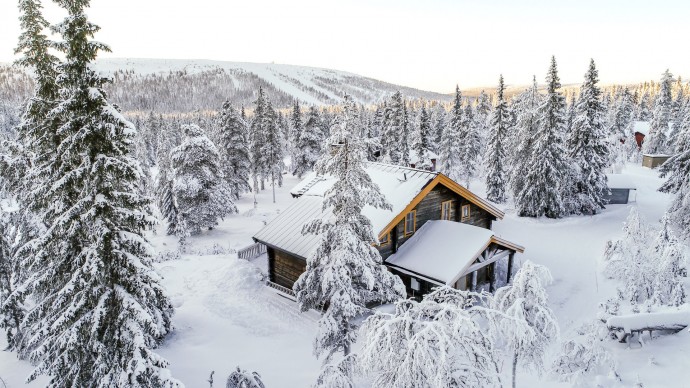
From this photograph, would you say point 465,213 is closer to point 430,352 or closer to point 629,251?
point 629,251

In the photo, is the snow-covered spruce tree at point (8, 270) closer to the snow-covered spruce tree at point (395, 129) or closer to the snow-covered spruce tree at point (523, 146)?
the snow-covered spruce tree at point (523, 146)

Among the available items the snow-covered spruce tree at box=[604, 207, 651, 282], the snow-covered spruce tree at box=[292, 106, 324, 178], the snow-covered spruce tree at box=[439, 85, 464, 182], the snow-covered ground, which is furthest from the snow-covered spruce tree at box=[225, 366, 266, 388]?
the snow-covered spruce tree at box=[292, 106, 324, 178]

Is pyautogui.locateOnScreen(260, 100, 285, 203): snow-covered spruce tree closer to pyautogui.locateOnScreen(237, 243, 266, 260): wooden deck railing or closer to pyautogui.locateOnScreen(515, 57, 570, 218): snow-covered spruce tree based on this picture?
→ pyautogui.locateOnScreen(237, 243, 266, 260): wooden deck railing

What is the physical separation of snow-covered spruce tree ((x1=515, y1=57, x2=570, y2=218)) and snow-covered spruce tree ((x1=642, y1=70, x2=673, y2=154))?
37833 mm

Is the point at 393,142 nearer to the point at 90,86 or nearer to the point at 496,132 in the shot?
the point at 496,132

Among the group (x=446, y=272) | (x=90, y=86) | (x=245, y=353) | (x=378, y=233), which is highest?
(x=90, y=86)

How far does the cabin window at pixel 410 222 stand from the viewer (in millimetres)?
20469

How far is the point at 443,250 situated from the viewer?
1944cm

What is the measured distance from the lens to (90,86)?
9.33m

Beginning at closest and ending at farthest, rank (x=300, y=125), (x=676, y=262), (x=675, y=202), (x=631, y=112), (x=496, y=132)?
(x=676, y=262) < (x=675, y=202) < (x=496, y=132) < (x=300, y=125) < (x=631, y=112)

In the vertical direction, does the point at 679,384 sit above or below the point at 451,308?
below

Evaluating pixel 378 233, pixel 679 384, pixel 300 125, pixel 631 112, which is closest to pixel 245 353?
pixel 378 233

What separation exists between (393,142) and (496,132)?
667 inches

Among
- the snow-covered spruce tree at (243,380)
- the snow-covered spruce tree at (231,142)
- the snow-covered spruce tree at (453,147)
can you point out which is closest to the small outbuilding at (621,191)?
the snow-covered spruce tree at (453,147)
